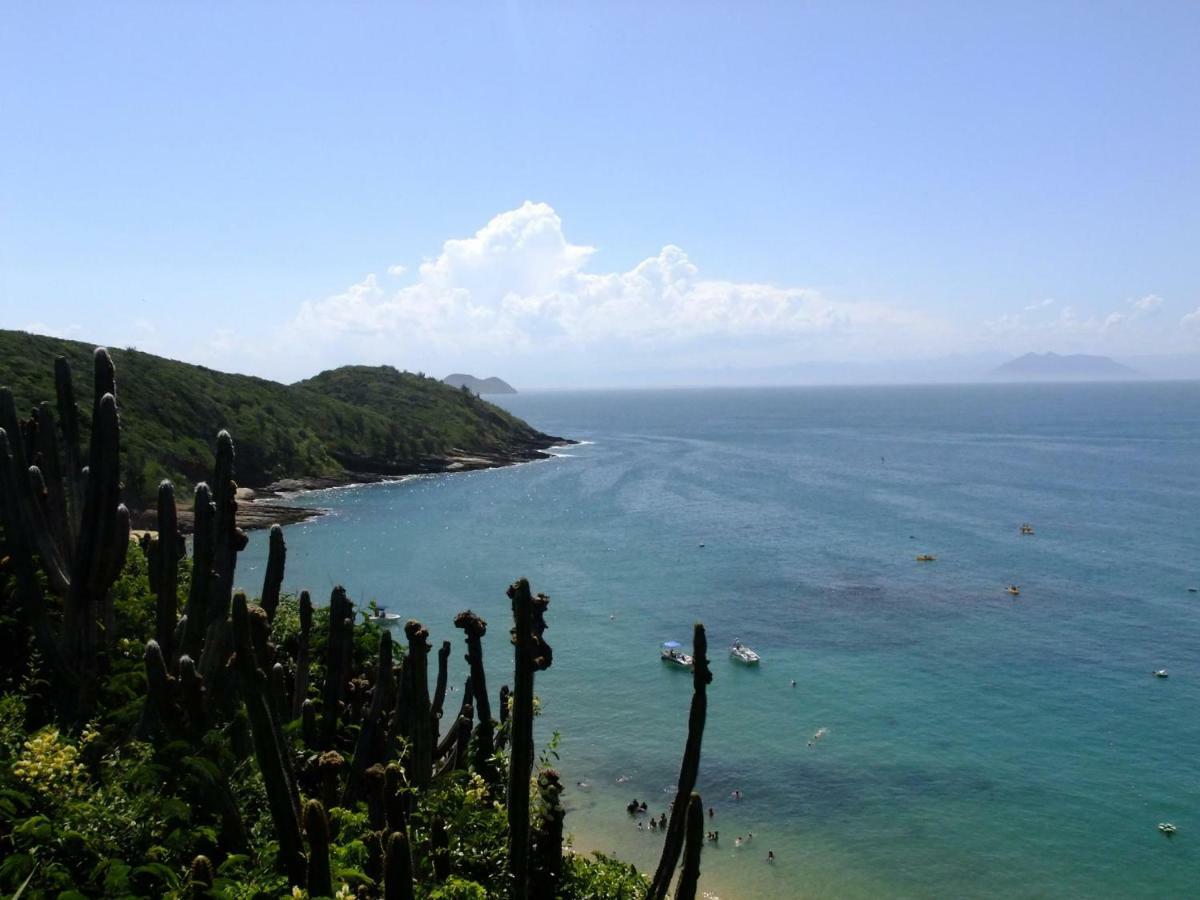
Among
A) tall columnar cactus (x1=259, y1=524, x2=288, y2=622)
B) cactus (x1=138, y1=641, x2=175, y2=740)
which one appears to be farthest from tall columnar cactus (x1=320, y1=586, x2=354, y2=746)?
cactus (x1=138, y1=641, x2=175, y2=740)

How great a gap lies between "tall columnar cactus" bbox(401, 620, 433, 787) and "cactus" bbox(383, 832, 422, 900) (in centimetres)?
615

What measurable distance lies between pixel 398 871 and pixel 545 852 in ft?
10.7

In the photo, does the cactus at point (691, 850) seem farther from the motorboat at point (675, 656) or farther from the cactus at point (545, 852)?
the motorboat at point (675, 656)

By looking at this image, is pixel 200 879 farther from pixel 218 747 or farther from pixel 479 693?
pixel 479 693

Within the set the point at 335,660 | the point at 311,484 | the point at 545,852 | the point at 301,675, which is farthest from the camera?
the point at 311,484

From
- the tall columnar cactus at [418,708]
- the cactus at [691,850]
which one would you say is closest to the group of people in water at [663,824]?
the tall columnar cactus at [418,708]

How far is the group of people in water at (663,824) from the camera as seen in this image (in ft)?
98.0

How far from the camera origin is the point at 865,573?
6669 centimetres

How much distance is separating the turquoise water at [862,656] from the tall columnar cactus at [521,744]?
60.8ft

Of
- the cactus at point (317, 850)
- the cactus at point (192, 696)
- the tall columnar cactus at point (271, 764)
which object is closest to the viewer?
the cactus at point (317, 850)

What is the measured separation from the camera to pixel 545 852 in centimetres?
1140

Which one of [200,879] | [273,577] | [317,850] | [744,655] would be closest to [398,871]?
[317,850]

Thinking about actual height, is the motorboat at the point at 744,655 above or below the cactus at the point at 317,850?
below

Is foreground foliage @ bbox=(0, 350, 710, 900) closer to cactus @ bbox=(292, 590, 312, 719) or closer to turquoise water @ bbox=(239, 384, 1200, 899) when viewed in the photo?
cactus @ bbox=(292, 590, 312, 719)
